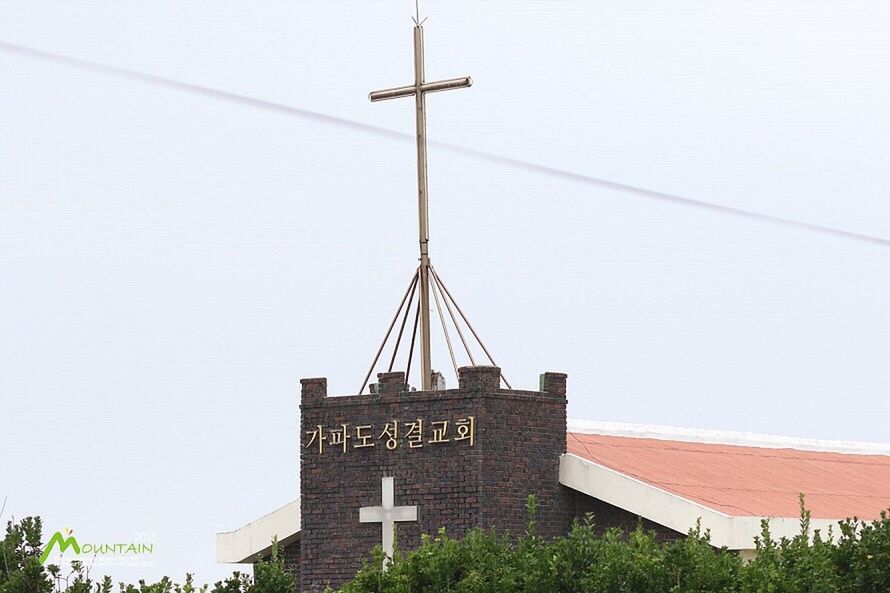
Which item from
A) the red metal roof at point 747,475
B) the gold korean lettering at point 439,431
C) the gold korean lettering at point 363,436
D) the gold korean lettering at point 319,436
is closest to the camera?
the gold korean lettering at point 439,431

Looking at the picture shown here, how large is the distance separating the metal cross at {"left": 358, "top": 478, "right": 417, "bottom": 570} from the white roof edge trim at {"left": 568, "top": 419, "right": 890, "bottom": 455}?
3748 mm

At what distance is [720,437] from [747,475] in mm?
2373

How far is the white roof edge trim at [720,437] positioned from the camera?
27645 mm

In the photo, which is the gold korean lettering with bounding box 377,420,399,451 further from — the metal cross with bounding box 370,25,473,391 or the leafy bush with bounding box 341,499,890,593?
the leafy bush with bounding box 341,499,890,593

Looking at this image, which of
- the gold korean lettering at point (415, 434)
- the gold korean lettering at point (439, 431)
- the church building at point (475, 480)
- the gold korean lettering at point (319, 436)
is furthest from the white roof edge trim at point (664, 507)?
the gold korean lettering at point (319, 436)

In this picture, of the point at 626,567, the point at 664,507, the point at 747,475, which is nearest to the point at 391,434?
the point at 664,507

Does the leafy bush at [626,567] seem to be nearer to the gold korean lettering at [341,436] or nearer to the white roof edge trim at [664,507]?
the white roof edge trim at [664,507]

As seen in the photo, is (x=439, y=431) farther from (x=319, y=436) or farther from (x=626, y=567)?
(x=626, y=567)

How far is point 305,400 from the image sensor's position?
25062 mm

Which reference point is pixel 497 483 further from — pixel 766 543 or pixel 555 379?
pixel 766 543

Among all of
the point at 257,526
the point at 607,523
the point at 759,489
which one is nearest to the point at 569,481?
the point at 607,523

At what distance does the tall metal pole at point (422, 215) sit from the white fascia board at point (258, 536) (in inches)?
161

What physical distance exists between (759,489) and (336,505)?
5.87 metres

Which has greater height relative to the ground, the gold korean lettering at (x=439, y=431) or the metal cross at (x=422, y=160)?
the metal cross at (x=422, y=160)
